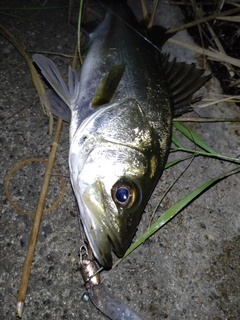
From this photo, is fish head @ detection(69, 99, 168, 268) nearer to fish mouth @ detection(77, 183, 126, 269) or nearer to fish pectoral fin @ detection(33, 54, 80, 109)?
fish mouth @ detection(77, 183, 126, 269)

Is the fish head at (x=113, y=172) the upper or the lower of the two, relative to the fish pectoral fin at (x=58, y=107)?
lower

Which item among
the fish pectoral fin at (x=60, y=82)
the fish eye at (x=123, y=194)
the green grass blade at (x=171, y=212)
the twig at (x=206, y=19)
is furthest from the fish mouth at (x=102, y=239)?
the twig at (x=206, y=19)

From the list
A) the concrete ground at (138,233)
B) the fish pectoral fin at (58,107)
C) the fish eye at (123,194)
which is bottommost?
the concrete ground at (138,233)

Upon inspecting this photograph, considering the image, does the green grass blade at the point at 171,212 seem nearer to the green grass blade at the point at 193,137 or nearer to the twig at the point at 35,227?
the green grass blade at the point at 193,137

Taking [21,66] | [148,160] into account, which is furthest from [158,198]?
[21,66]

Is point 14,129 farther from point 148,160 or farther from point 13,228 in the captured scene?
point 148,160

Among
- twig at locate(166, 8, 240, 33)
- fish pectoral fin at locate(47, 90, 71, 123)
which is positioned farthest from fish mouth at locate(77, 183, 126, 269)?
twig at locate(166, 8, 240, 33)

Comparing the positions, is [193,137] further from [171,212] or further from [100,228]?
[100,228]
